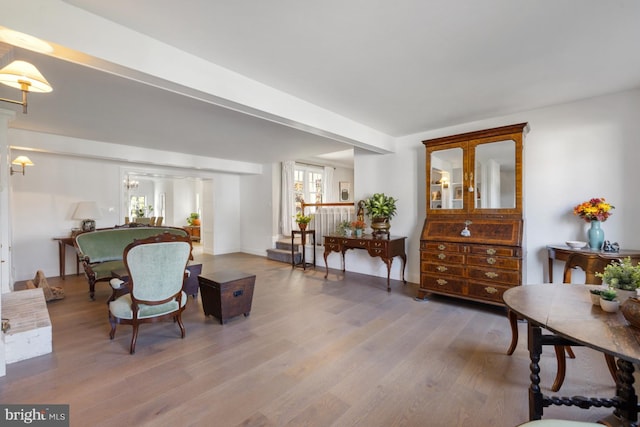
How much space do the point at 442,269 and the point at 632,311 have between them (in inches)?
97.3

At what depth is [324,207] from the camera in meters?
6.36

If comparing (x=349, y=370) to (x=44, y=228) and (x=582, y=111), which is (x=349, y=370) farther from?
(x=44, y=228)

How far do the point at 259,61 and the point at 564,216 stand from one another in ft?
12.9

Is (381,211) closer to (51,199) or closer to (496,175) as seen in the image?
(496,175)

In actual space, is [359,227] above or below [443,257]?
above

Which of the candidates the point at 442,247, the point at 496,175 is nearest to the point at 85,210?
the point at 442,247

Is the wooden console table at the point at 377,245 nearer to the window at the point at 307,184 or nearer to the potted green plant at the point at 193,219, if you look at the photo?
the window at the point at 307,184

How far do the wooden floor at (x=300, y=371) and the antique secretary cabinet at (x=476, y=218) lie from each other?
0.41m

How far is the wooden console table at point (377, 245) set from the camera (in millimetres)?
4343

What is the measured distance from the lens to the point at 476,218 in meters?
3.63

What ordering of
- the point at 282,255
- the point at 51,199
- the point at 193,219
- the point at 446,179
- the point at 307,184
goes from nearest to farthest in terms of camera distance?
the point at 446,179 < the point at 51,199 < the point at 282,255 < the point at 307,184 < the point at 193,219

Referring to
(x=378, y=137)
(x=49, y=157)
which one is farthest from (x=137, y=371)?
(x=49, y=157)

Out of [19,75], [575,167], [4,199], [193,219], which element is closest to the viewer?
[19,75]

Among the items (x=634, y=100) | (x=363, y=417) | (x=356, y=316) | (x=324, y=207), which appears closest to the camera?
(x=363, y=417)
